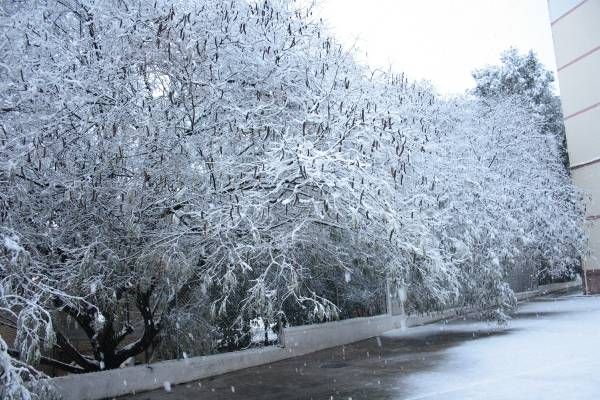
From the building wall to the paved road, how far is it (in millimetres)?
8817

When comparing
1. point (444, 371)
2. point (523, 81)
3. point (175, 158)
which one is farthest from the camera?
point (523, 81)

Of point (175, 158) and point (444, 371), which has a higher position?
point (175, 158)

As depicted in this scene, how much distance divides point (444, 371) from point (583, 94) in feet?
55.6

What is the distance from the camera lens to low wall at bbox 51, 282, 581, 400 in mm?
9094

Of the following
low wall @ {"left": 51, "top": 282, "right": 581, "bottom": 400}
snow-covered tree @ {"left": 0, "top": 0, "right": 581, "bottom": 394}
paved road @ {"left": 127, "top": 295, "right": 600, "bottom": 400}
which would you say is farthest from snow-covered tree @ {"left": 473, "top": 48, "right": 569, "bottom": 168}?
snow-covered tree @ {"left": 0, "top": 0, "right": 581, "bottom": 394}

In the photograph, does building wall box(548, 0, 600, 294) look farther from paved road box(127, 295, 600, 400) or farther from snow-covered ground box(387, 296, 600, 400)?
paved road box(127, 295, 600, 400)

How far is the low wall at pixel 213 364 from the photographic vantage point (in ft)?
29.8

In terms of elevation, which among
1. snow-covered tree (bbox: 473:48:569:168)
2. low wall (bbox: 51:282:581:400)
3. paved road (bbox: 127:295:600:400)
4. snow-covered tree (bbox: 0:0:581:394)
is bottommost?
paved road (bbox: 127:295:600:400)

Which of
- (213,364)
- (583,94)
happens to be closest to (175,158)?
(213,364)

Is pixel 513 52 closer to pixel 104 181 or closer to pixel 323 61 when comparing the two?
pixel 323 61

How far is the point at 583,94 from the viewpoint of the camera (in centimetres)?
2200

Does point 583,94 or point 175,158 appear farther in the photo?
point 583,94

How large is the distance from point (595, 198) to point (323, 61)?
17.3m

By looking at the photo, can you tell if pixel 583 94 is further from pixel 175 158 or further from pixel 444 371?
pixel 175 158
